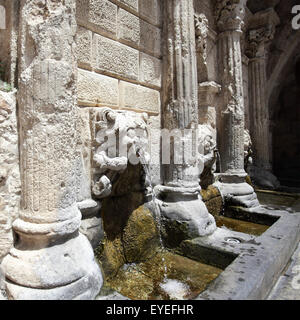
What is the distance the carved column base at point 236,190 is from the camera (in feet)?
12.0

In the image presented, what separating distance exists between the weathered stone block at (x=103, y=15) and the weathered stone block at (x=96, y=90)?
0.44 metres

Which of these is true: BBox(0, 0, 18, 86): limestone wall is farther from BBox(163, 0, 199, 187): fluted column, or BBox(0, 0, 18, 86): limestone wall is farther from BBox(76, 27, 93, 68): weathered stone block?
BBox(163, 0, 199, 187): fluted column

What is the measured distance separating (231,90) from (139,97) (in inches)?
82.9

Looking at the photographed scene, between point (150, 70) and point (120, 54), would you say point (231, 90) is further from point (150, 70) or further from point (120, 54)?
point (120, 54)

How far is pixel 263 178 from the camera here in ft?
17.8

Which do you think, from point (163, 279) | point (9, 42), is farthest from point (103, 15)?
point (163, 279)

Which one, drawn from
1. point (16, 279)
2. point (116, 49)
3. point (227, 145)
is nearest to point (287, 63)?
point (227, 145)

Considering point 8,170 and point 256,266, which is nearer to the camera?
point 8,170

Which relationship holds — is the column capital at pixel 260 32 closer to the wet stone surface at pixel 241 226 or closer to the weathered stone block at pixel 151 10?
the weathered stone block at pixel 151 10

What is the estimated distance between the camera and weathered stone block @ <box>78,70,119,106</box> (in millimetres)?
2045

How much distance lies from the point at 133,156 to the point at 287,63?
633 cm

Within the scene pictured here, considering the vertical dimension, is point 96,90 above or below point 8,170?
above

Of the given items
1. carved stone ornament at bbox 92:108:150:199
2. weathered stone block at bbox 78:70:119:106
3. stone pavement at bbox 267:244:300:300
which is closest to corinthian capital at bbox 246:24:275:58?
weathered stone block at bbox 78:70:119:106
